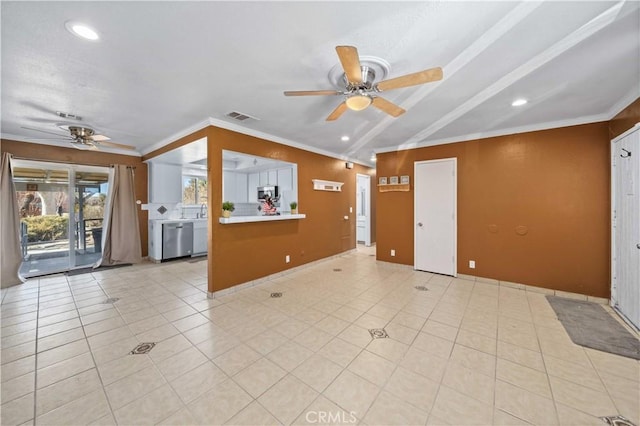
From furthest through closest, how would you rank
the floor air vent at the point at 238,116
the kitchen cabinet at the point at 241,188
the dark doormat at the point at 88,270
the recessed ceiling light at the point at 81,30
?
the kitchen cabinet at the point at 241,188 < the dark doormat at the point at 88,270 < the floor air vent at the point at 238,116 < the recessed ceiling light at the point at 81,30

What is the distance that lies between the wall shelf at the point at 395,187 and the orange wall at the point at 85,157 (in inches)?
220

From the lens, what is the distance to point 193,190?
6871 mm

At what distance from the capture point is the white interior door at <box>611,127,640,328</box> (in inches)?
101

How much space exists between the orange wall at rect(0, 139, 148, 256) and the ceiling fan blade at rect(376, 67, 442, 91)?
19.9 ft

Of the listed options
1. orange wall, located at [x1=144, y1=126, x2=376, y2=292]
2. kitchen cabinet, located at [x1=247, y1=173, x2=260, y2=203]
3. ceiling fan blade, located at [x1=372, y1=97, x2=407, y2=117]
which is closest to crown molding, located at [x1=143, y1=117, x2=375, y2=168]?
orange wall, located at [x1=144, y1=126, x2=376, y2=292]

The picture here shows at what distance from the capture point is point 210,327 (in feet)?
8.63

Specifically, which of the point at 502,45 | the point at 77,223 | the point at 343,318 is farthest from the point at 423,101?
the point at 77,223

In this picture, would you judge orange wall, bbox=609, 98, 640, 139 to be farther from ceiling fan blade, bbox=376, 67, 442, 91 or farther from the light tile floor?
ceiling fan blade, bbox=376, 67, 442, 91

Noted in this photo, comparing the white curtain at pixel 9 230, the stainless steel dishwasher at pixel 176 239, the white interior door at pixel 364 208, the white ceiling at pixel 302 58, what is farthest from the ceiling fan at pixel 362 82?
the white curtain at pixel 9 230

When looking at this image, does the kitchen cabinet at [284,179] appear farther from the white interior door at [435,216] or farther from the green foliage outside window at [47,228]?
the green foliage outside window at [47,228]

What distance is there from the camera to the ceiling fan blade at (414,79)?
1715 mm

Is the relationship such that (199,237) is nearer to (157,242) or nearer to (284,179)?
(157,242)

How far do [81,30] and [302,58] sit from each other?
156 cm

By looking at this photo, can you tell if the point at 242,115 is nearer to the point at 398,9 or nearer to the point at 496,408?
the point at 398,9
